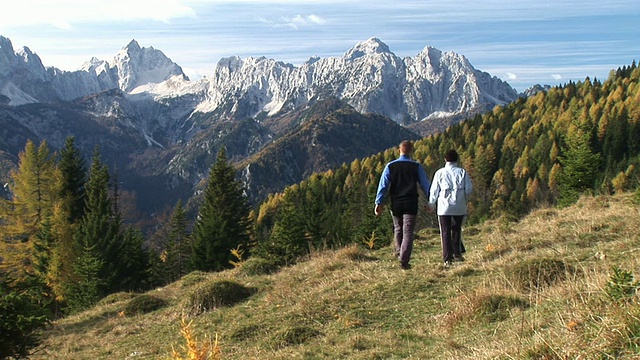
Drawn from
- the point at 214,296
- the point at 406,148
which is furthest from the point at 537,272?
the point at 214,296

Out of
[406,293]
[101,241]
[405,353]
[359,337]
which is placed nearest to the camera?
[405,353]

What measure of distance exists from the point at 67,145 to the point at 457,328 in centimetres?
4546

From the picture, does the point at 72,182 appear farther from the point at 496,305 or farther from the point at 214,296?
the point at 496,305

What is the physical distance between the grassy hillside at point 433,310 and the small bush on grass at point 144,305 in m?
0.06

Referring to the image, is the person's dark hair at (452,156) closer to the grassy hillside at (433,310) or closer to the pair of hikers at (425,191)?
the pair of hikers at (425,191)

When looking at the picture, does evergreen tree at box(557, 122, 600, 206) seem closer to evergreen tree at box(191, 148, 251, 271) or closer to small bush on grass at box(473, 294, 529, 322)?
evergreen tree at box(191, 148, 251, 271)

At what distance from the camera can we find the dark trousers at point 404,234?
1034 cm

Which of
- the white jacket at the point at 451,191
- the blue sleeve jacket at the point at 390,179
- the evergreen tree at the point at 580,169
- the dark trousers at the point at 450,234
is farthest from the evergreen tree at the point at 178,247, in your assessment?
the white jacket at the point at 451,191

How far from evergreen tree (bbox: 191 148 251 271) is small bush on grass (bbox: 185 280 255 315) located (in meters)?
28.9

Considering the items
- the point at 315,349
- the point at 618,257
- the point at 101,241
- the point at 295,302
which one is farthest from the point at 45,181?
the point at 618,257

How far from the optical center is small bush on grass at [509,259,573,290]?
7531mm

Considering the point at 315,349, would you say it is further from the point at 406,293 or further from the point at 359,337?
the point at 406,293

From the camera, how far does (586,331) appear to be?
410 cm

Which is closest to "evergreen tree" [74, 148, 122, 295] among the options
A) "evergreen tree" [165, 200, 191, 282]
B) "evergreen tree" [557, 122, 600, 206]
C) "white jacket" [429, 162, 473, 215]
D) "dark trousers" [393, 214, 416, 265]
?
"evergreen tree" [165, 200, 191, 282]
